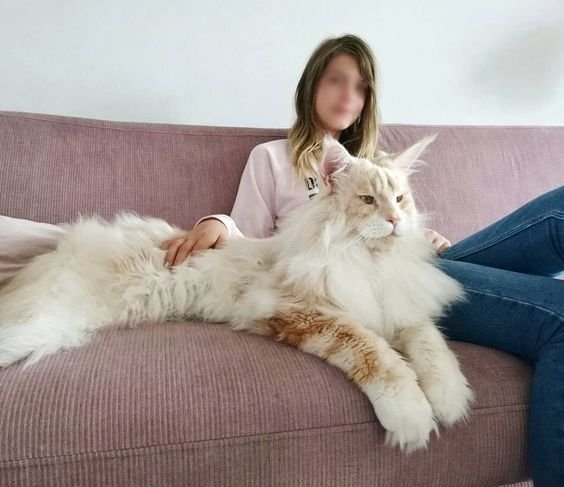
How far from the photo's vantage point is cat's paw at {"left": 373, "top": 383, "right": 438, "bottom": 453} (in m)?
0.79

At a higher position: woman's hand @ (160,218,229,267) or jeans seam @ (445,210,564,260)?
jeans seam @ (445,210,564,260)

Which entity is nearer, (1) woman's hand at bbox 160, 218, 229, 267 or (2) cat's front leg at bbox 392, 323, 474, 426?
(2) cat's front leg at bbox 392, 323, 474, 426

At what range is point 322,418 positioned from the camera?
81 centimetres

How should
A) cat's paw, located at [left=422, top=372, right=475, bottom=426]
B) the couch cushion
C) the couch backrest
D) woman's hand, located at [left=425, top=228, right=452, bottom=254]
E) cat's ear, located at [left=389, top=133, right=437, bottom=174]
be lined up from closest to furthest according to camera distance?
the couch cushion
cat's paw, located at [left=422, top=372, right=475, bottom=426]
cat's ear, located at [left=389, top=133, right=437, bottom=174]
woman's hand, located at [left=425, top=228, right=452, bottom=254]
the couch backrest

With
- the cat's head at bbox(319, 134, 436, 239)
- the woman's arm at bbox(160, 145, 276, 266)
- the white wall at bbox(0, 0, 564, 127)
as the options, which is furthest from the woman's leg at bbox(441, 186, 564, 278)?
the white wall at bbox(0, 0, 564, 127)

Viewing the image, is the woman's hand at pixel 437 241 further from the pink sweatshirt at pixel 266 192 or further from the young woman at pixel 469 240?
the pink sweatshirt at pixel 266 192

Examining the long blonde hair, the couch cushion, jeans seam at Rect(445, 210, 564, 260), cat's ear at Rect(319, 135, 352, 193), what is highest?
the long blonde hair

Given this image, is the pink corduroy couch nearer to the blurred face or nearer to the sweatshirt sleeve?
the sweatshirt sleeve

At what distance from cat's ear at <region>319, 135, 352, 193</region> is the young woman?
0.39 meters

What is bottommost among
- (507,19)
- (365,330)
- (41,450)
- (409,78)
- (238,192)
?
(41,450)

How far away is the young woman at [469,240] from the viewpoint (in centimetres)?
89

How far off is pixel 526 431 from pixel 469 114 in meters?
2.02

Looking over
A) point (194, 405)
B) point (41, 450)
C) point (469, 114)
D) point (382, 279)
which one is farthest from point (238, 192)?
point (469, 114)

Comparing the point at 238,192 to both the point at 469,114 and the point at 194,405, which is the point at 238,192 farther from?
the point at 469,114
